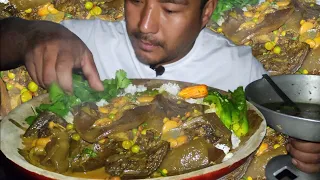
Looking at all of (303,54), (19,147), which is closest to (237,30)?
(303,54)

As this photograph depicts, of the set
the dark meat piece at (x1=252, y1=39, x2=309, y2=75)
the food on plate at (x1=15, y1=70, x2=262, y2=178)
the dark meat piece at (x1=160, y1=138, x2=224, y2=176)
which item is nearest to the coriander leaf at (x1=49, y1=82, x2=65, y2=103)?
the food on plate at (x1=15, y1=70, x2=262, y2=178)

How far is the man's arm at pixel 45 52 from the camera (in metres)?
1.85

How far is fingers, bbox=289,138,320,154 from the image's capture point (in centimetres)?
213

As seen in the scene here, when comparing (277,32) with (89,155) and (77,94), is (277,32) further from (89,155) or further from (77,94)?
(89,155)

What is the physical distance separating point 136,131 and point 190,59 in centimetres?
133

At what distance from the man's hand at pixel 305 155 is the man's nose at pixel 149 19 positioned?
3.35 ft

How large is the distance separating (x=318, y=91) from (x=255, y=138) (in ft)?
2.55

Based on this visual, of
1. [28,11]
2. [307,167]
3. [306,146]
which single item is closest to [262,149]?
[307,167]

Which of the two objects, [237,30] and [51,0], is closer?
[51,0]

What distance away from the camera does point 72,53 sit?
1942mm

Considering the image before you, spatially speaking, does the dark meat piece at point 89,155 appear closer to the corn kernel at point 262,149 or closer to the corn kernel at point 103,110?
the corn kernel at point 103,110

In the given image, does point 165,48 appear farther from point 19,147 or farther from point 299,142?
point 19,147

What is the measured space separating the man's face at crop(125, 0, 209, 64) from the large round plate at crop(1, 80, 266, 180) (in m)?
0.76

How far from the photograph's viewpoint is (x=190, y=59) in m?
2.93
